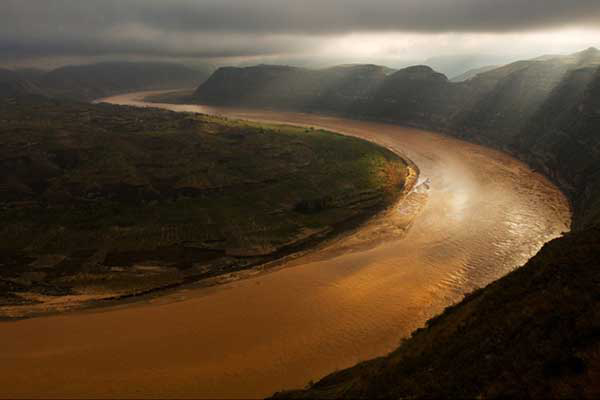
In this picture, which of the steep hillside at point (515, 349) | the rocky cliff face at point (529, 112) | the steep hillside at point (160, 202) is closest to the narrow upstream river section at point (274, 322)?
the steep hillside at point (160, 202)

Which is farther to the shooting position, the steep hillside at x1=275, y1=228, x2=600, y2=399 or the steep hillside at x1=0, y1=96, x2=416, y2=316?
the steep hillside at x1=0, y1=96, x2=416, y2=316

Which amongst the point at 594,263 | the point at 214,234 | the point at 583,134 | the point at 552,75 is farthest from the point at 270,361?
the point at 552,75

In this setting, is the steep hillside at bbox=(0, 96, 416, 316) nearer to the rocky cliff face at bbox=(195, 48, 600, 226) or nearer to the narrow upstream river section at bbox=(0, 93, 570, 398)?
the narrow upstream river section at bbox=(0, 93, 570, 398)

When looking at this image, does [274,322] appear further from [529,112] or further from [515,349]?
[529,112]

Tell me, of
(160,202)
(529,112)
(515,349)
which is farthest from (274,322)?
(529,112)

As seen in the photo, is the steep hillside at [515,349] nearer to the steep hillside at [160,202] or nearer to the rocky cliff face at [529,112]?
the rocky cliff face at [529,112]

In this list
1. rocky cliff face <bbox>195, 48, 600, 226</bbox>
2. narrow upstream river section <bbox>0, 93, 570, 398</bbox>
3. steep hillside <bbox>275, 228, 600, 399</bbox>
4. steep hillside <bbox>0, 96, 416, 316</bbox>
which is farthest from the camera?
Answer: rocky cliff face <bbox>195, 48, 600, 226</bbox>

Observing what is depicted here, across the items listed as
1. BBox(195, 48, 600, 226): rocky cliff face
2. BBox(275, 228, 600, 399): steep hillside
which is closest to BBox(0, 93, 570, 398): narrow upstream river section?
BBox(275, 228, 600, 399): steep hillside
